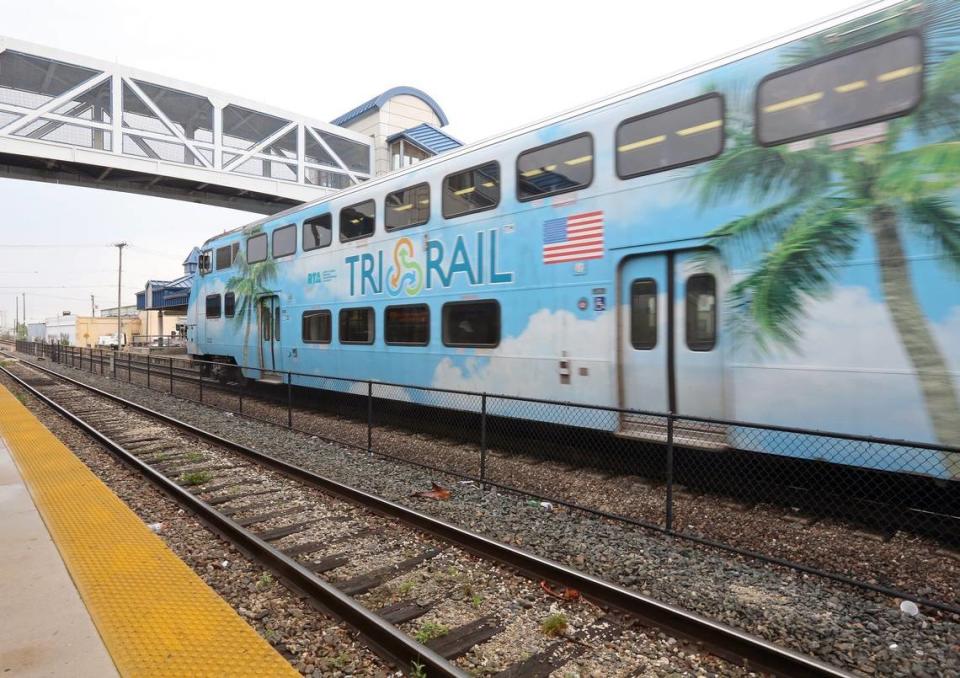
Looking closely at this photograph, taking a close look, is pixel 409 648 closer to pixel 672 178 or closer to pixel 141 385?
→ pixel 672 178

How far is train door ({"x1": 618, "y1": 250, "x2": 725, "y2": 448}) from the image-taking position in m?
5.81

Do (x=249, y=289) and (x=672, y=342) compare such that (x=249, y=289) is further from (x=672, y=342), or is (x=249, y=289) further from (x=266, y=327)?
(x=672, y=342)

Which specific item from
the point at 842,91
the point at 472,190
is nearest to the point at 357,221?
the point at 472,190

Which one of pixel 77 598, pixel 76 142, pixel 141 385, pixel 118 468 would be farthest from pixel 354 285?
pixel 76 142

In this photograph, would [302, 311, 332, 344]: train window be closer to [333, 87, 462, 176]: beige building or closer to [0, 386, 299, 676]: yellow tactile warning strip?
[0, 386, 299, 676]: yellow tactile warning strip

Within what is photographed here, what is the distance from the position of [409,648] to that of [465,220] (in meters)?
6.36

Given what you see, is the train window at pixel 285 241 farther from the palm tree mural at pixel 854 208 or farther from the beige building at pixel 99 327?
the beige building at pixel 99 327

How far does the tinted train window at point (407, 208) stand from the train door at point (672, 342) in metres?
3.94

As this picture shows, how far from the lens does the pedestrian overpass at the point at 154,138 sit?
26.5 meters

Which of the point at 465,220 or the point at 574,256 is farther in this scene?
the point at 465,220

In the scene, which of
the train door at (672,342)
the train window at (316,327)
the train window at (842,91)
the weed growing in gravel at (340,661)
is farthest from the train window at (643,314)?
the train window at (316,327)

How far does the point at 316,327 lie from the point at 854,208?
974cm

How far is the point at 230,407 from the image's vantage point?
42.6 feet

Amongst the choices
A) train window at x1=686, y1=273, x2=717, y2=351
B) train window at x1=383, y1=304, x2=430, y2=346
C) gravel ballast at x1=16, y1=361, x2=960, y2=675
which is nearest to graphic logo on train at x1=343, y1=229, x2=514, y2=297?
train window at x1=383, y1=304, x2=430, y2=346
